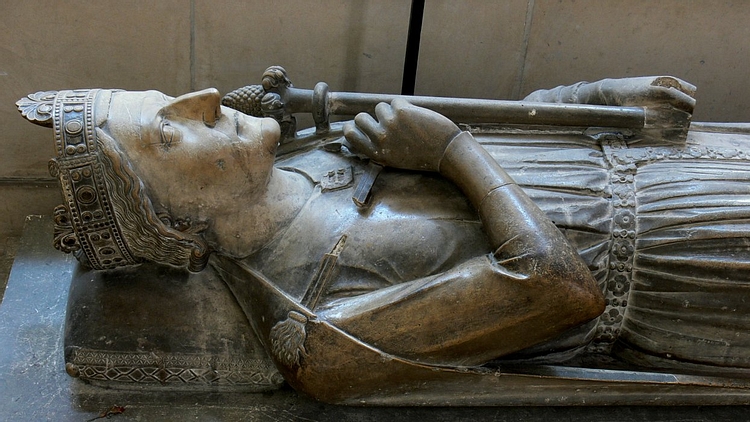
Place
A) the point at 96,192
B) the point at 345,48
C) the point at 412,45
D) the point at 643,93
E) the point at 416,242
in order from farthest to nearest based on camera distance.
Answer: the point at 345,48
the point at 412,45
the point at 643,93
the point at 416,242
the point at 96,192

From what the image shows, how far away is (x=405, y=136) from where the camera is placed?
95.1 inches

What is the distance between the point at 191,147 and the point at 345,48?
1567 millimetres

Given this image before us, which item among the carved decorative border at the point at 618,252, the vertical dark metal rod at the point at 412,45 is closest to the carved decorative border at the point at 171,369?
the carved decorative border at the point at 618,252

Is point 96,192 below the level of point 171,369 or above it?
above

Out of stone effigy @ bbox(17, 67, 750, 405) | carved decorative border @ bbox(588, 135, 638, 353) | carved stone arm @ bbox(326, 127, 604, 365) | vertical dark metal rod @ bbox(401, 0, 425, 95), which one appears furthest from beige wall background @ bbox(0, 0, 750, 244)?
carved stone arm @ bbox(326, 127, 604, 365)

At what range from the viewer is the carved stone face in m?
2.19

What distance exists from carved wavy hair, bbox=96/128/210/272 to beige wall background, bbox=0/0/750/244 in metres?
1.39

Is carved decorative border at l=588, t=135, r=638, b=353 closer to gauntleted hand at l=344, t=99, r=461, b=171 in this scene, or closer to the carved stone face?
gauntleted hand at l=344, t=99, r=461, b=171

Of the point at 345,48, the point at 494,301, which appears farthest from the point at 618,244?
the point at 345,48

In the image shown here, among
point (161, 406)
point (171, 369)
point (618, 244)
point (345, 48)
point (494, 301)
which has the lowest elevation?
point (161, 406)

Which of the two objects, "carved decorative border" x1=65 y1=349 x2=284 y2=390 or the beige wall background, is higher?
the beige wall background

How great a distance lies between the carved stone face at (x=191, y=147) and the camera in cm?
219

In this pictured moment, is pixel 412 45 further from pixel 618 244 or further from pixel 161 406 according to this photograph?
pixel 161 406

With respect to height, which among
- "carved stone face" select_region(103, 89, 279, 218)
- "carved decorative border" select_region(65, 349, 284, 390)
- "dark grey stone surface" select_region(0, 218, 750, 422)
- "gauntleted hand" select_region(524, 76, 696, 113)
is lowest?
"dark grey stone surface" select_region(0, 218, 750, 422)
